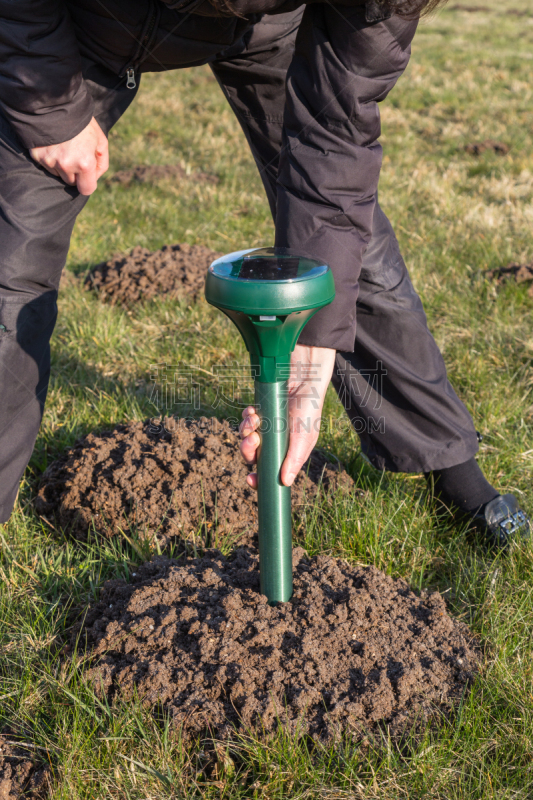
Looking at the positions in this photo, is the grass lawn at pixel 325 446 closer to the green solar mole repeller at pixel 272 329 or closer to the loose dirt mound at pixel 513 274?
the loose dirt mound at pixel 513 274

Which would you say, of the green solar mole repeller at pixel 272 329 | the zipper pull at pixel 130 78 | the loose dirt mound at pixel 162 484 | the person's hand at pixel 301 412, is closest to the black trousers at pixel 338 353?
the zipper pull at pixel 130 78

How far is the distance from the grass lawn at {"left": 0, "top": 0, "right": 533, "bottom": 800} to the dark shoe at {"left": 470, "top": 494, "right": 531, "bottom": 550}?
0.24 feet

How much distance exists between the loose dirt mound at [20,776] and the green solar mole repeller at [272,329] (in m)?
0.69

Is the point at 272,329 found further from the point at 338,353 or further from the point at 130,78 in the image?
the point at 130,78

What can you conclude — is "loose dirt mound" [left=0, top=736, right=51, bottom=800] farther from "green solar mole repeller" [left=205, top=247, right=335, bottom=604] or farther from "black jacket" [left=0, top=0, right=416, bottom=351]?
"black jacket" [left=0, top=0, right=416, bottom=351]

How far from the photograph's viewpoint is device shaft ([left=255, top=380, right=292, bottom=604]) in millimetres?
1640

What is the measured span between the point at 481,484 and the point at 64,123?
179 centimetres

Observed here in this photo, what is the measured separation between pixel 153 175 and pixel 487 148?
3279 mm

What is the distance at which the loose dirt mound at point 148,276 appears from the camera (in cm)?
400

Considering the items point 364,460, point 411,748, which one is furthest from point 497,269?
point 411,748

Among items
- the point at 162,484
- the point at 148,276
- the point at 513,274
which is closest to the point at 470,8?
the point at 513,274

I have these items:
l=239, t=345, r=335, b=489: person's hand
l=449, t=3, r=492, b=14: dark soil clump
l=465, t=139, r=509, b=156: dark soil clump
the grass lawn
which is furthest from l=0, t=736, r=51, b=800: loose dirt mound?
l=449, t=3, r=492, b=14: dark soil clump

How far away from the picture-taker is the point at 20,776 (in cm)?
160

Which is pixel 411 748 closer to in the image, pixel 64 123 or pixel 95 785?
pixel 95 785
